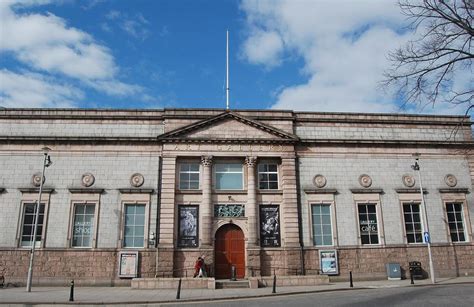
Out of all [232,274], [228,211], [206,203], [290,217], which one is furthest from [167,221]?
[290,217]

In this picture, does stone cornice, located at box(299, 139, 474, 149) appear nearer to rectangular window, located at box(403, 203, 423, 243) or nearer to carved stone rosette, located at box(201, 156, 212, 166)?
rectangular window, located at box(403, 203, 423, 243)

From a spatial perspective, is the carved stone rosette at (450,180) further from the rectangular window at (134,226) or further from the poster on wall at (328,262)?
the rectangular window at (134,226)

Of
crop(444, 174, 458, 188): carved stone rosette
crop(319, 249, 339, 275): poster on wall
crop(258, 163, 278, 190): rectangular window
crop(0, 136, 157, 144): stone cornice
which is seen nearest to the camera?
crop(319, 249, 339, 275): poster on wall

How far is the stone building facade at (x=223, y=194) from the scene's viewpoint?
77.0ft

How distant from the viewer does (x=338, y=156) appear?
1029 inches

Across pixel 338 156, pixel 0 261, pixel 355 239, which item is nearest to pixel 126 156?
pixel 0 261

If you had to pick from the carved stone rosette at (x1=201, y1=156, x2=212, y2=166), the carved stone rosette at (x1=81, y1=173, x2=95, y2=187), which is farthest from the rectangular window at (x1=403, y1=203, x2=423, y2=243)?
the carved stone rosette at (x1=81, y1=173, x2=95, y2=187)

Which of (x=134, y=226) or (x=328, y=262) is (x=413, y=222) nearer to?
(x=328, y=262)

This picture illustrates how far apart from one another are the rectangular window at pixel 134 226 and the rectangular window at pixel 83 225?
208 cm

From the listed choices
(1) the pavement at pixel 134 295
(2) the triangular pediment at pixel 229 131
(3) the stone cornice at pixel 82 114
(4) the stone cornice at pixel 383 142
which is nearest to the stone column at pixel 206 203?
(2) the triangular pediment at pixel 229 131

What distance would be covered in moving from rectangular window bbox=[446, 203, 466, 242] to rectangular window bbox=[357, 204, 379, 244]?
202 inches

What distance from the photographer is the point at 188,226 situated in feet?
79.4

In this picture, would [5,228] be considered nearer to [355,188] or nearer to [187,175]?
[187,175]

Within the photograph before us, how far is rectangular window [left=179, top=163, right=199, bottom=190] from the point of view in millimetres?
25016
